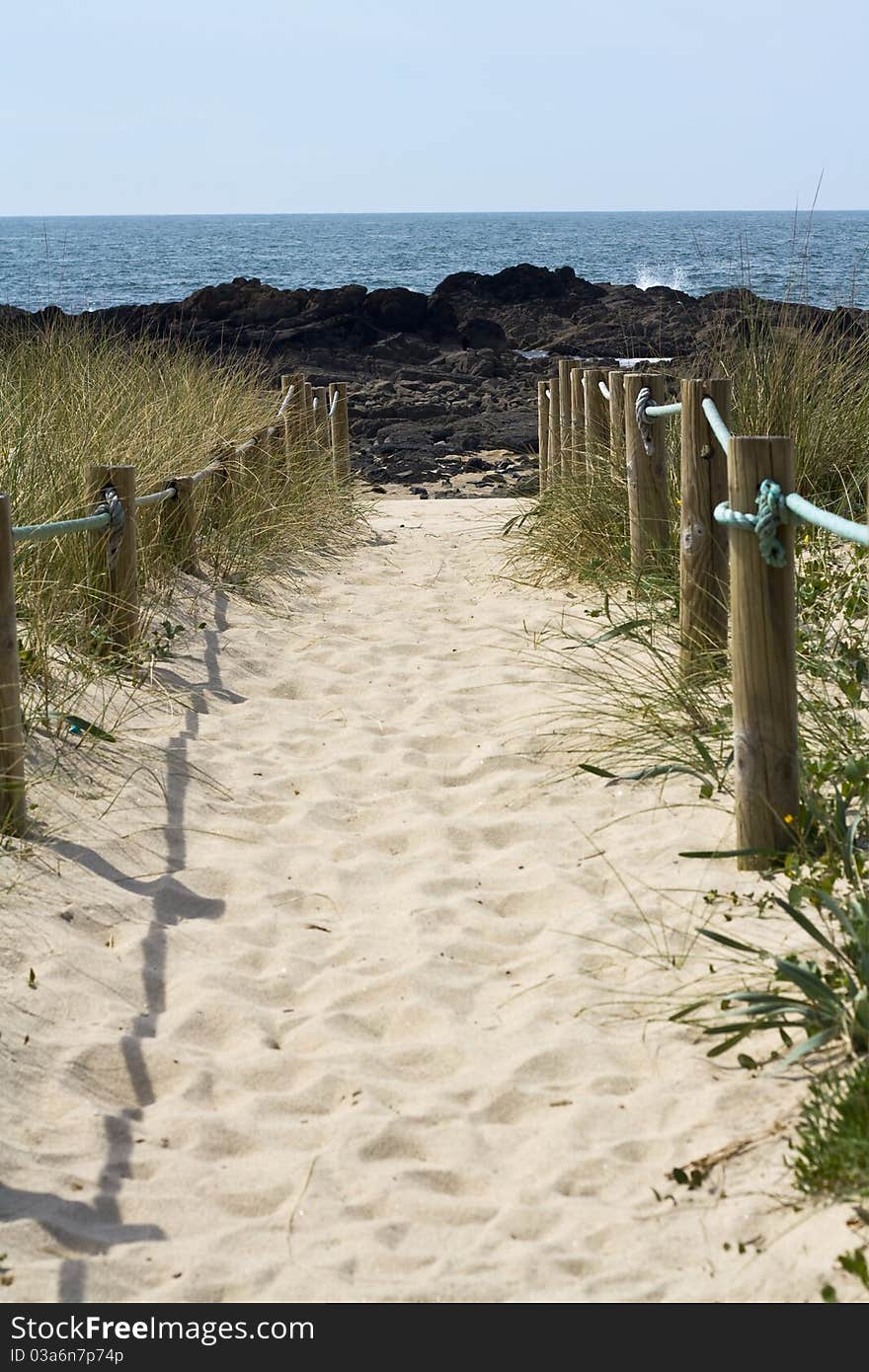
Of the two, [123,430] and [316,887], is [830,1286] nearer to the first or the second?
[316,887]

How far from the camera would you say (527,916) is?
3783mm

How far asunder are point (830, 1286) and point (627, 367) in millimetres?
7878

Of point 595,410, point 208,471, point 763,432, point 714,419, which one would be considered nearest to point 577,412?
point 595,410

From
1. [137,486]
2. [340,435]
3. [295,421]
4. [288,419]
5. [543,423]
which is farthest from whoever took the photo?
[340,435]

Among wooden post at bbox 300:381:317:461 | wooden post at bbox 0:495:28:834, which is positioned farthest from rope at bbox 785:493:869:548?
wooden post at bbox 300:381:317:461

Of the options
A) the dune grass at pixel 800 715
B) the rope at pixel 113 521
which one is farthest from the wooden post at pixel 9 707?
the dune grass at pixel 800 715

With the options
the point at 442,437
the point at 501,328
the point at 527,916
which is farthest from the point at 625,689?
the point at 501,328

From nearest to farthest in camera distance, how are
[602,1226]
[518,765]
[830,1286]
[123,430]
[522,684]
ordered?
[830,1286]
[602,1226]
[518,765]
[522,684]
[123,430]

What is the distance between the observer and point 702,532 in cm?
485

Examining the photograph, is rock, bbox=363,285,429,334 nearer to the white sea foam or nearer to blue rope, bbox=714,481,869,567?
blue rope, bbox=714,481,869,567

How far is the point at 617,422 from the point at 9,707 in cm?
406

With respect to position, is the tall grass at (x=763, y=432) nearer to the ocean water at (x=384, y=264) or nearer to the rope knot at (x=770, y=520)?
the rope knot at (x=770, y=520)

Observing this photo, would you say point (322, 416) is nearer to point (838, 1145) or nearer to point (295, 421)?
point (295, 421)

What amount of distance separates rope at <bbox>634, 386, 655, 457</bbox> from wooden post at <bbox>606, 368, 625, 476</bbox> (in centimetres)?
90
